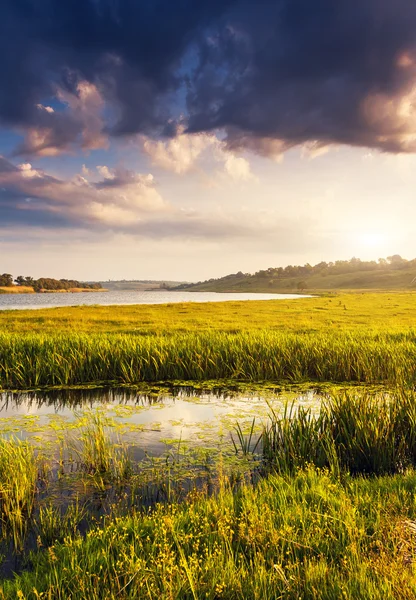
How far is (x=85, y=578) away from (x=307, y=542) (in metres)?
3.03

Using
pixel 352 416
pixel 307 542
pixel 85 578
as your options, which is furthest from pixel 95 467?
pixel 352 416

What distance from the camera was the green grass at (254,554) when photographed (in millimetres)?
4957

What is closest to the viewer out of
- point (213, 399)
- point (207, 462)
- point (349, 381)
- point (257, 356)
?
point (207, 462)

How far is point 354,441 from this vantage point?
10344 mm

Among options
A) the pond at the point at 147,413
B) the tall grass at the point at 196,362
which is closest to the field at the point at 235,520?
the pond at the point at 147,413

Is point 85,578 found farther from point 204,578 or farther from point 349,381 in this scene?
point 349,381

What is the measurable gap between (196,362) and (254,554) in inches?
631

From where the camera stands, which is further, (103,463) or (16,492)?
(103,463)

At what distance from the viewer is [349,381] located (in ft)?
67.5

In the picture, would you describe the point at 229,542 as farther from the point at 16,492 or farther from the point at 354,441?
the point at 354,441

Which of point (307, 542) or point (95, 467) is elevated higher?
point (307, 542)

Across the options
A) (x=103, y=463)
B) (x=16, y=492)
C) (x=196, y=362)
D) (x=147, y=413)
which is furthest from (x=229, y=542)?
(x=196, y=362)

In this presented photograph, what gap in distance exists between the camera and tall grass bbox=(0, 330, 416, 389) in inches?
827

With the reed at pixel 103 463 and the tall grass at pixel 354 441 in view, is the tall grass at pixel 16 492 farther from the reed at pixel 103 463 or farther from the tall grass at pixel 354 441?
the tall grass at pixel 354 441
